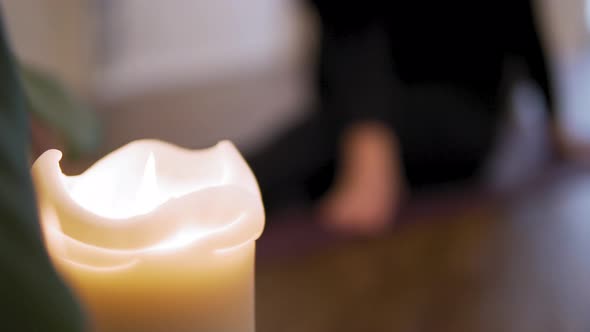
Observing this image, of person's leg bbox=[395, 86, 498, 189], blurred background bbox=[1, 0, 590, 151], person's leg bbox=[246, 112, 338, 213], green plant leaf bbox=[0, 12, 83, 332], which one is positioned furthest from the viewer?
blurred background bbox=[1, 0, 590, 151]

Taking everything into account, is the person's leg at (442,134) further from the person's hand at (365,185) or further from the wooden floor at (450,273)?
the wooden floor at (450,273)

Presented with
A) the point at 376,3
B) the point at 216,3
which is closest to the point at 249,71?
the point at 216,3

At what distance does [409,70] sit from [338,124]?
22cm

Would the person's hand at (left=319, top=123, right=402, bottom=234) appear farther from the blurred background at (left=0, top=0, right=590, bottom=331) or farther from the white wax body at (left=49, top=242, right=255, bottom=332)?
the white wax body at (left=49, top=242, right=255, bottom=332)

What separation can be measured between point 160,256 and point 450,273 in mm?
681

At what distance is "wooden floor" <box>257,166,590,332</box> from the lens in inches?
28.4

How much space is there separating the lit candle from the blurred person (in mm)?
921

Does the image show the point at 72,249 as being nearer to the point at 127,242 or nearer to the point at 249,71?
the point at 127,242

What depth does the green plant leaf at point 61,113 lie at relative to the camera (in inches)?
12.6

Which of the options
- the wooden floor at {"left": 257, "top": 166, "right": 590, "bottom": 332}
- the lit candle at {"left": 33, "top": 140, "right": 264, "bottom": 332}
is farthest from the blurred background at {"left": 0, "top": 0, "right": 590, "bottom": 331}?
the lit candle at {"left": 33, "top": 140, "right": 264, "bottom": 332}

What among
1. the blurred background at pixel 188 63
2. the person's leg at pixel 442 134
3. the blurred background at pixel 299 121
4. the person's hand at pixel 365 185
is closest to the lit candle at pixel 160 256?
the blurred background at pixel 299 121

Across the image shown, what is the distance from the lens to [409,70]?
56.2 inches

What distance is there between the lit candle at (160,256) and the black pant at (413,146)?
0.98m

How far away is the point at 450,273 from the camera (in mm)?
865
